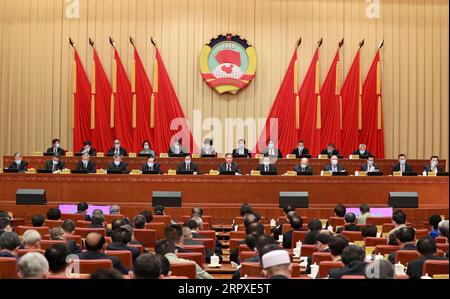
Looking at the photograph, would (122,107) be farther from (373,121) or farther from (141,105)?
(373,121)

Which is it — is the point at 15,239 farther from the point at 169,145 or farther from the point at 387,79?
the point at 387,79

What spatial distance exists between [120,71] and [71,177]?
16.4 feet

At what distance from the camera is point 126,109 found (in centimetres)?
1700

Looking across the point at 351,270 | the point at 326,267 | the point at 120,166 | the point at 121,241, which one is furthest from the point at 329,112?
the point at 351,270

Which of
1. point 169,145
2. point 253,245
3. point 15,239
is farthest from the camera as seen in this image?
point 169,145

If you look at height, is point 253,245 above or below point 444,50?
below

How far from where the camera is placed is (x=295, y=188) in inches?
503

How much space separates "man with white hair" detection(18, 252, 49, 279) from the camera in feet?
14.5

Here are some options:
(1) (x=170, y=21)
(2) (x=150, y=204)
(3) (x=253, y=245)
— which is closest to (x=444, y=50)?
(1) (x=170, y=21)

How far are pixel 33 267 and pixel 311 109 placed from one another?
43.2 feet

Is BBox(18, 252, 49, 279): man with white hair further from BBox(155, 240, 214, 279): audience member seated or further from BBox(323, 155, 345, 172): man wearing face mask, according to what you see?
BBox(323, 155, 345, 172): man wearing face mask

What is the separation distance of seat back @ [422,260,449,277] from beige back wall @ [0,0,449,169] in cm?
1183

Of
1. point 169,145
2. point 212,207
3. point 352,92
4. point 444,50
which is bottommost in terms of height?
point 212,207

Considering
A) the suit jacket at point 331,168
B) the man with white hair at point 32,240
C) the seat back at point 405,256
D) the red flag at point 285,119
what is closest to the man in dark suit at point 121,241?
the man with white hair at point 32,240
